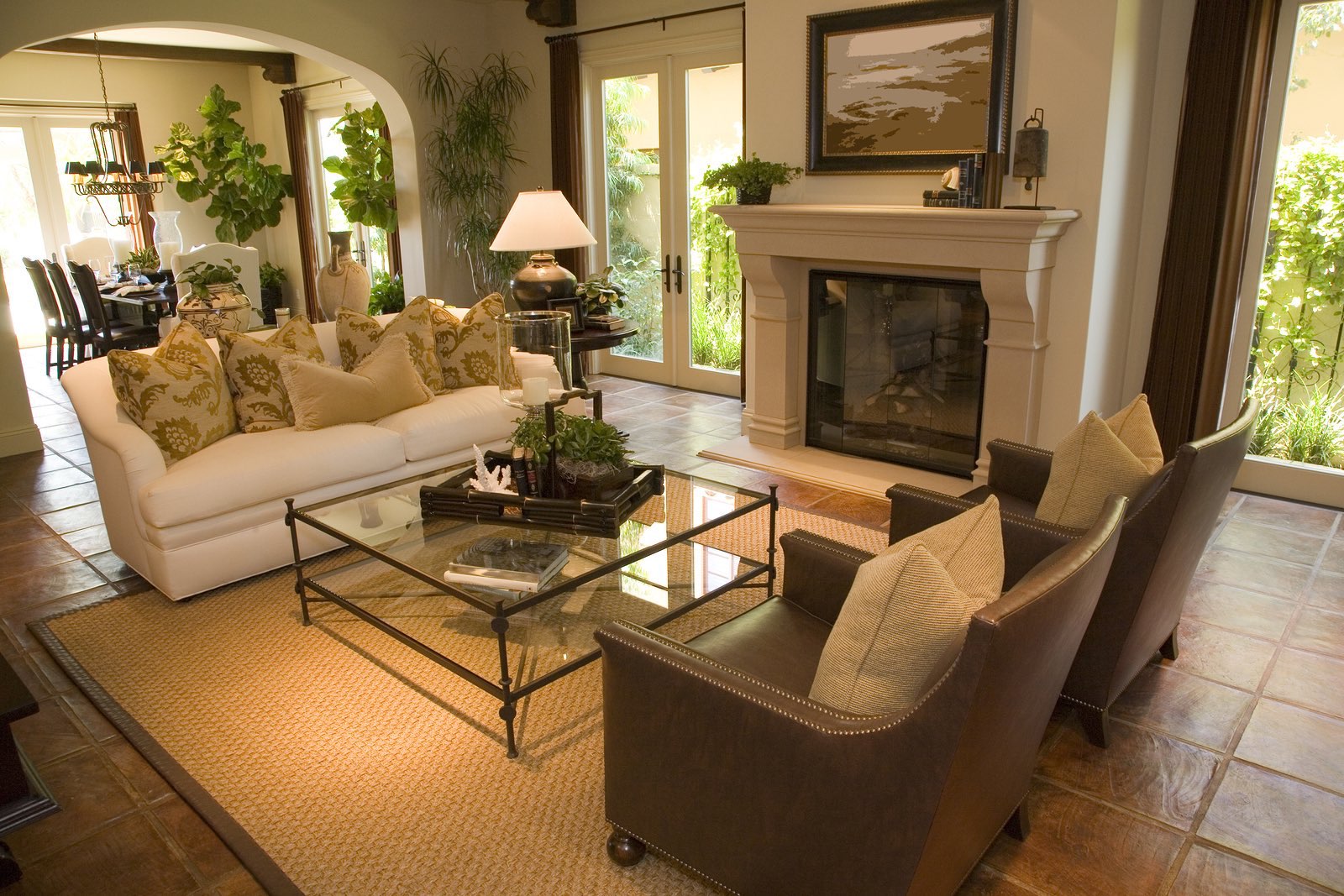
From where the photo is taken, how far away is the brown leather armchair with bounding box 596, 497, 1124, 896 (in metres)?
1.51

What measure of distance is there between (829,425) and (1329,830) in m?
3.24

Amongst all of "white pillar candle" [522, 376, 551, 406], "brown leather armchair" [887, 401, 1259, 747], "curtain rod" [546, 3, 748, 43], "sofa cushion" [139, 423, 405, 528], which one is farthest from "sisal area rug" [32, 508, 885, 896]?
"curtain rod" [546, 3, 748, 43]

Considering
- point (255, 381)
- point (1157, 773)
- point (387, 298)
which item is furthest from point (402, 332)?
A: point (387, 298)

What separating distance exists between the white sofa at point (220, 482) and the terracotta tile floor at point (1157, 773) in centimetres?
41

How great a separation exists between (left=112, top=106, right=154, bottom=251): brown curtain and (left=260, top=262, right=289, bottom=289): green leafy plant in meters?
0.81

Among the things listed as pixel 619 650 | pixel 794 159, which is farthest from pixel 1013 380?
pixel 619 650

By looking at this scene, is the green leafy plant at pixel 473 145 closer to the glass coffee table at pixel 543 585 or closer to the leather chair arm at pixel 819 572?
the glass coffee table at pixel 543 585

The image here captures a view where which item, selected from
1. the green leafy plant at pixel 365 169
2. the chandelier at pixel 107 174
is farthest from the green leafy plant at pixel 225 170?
the green leafy plant at pixel 365 169

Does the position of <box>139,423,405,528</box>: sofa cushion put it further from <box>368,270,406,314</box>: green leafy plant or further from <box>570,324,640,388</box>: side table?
<box>368,270,406,314</box>: green leafy plant

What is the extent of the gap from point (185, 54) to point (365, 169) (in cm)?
256

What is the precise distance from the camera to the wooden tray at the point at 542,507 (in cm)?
298

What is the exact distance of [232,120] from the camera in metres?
9.94

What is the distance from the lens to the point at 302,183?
9.88 m

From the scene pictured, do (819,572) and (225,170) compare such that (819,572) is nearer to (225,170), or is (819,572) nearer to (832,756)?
(832,756)
